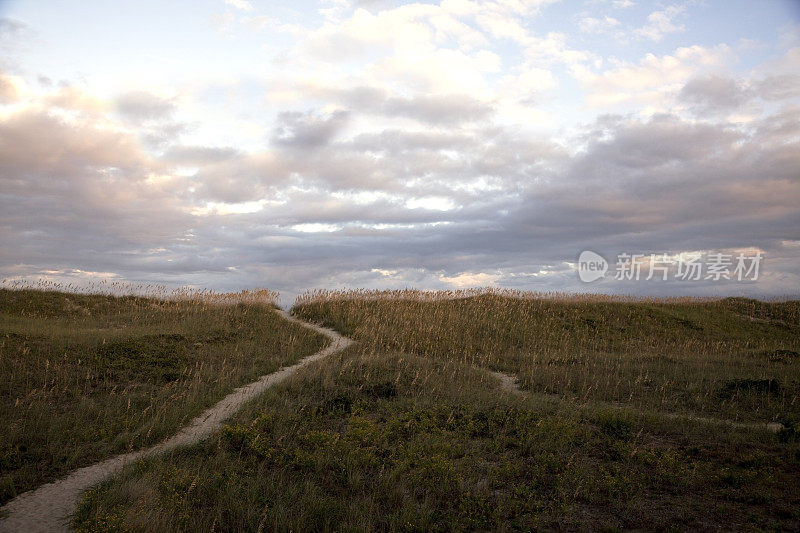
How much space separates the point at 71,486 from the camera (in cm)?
726

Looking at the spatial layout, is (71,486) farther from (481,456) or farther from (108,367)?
(108,367)

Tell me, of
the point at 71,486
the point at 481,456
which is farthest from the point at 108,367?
the point at 481,456

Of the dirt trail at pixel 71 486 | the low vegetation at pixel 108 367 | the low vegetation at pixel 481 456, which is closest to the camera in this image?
the dirt trail at pixel 71 486

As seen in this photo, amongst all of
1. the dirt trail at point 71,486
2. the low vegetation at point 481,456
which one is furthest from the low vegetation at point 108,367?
the low vegetation at point 481,456

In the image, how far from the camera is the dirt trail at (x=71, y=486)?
6.21 m

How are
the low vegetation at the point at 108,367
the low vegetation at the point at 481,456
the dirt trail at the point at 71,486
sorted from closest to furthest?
the dirt trail at the point at 71,486
the low vegetation at the point at 481,456
the low vegetation at the point at 108,367

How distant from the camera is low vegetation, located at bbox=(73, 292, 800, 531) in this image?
6.36 metres

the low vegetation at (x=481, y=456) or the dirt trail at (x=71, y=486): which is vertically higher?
the low vegetation at (x=481, y=456)

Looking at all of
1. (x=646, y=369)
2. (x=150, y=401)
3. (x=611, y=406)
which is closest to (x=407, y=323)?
(x=646, y=369)

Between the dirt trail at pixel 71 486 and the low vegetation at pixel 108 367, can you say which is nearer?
the dirt trail at pixel 71 486

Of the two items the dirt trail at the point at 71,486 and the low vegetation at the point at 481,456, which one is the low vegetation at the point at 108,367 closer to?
the dirt trail at the point at 71,486

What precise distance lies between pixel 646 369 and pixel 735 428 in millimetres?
6505

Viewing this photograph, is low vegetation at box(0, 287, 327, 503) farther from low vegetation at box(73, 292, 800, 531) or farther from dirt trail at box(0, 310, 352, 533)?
low vegetation at box(73, 292, 800, 531)

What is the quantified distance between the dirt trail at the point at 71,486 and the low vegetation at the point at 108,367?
27cm
